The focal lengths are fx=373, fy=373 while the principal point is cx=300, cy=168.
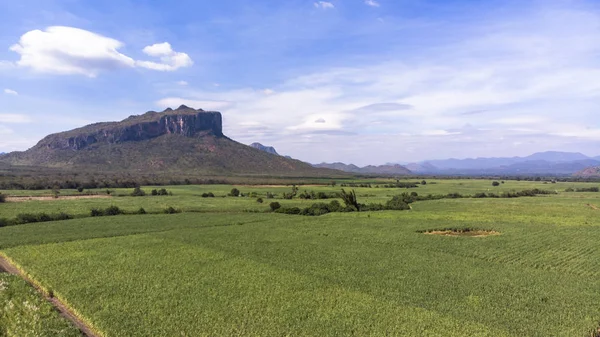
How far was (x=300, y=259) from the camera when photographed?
31391 mm

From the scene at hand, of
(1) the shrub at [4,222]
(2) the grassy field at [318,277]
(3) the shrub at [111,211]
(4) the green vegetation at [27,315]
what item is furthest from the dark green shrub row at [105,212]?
(4) the green vegetation at [27,315]

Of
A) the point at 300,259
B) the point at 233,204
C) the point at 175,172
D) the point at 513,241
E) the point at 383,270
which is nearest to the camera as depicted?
the point at 383,270

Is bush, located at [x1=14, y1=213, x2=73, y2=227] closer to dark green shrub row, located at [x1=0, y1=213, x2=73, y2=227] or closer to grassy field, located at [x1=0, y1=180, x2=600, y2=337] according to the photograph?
dark green shrub row, located at [x1=0, y1=213, x2=73, y2=227]

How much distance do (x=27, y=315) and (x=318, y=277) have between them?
17.0 m

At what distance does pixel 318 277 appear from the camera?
26.1 m

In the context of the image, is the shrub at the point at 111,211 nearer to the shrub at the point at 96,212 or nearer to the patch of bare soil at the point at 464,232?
the shrub at the point at 96,212

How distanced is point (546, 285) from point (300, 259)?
1743cm

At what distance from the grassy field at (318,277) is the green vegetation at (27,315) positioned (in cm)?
111

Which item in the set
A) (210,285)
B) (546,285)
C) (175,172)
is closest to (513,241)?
(546,285)

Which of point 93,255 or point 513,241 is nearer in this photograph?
point 93,255

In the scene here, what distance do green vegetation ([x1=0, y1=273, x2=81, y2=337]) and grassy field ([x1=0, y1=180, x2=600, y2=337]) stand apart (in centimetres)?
111

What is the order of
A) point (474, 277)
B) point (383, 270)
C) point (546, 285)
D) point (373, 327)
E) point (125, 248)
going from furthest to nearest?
point (125, 248) → point (383, 270) → point (474, 277) → point (546, 285) → point (373, 327)

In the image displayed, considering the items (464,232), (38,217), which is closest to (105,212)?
(38,217)

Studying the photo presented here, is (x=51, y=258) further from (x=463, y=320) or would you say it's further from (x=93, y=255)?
(x=463, y=320)
